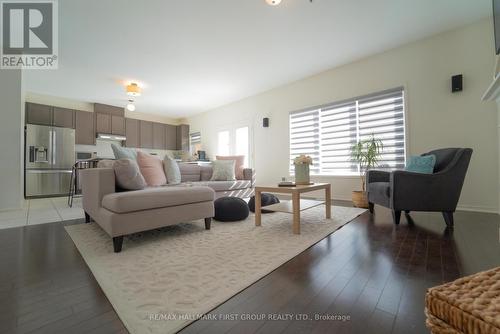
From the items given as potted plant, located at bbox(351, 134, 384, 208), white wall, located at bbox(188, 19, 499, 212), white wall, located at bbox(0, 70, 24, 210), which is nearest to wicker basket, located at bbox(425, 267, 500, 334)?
potted plant, located at bbox(351, 134, 384, 208)

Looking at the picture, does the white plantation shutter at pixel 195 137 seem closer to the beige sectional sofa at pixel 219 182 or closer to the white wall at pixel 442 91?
the beige sectional sofa at pixel 219 182

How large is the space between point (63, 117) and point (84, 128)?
0.46 m

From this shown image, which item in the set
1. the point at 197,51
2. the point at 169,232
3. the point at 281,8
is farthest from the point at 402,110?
the point at 169,232

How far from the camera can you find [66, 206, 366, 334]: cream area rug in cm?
93

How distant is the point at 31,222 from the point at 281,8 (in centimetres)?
393

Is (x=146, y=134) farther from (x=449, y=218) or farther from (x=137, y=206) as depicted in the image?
(x=449, y=218)

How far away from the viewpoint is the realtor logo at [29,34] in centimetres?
246

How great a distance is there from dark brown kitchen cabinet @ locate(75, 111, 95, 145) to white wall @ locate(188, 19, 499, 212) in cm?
565

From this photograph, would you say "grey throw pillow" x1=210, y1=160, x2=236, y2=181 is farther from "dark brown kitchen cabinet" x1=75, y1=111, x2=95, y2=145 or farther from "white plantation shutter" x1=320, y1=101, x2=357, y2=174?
"dark brown kitchen cabinet" x1=75, y1=111, x2=95, y2=145

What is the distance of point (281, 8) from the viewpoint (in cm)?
245

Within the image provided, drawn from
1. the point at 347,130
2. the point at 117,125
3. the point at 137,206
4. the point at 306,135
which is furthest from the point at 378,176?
the point at 117,125

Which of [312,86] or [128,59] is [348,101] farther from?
[128,59]

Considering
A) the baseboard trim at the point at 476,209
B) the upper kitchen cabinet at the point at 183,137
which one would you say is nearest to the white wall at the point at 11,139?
the upper kitchen cabinet at the point at 183,137

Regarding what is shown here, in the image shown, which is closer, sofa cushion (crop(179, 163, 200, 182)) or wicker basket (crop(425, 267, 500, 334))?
wicker basket (crop(425, 267, 500, 334))
